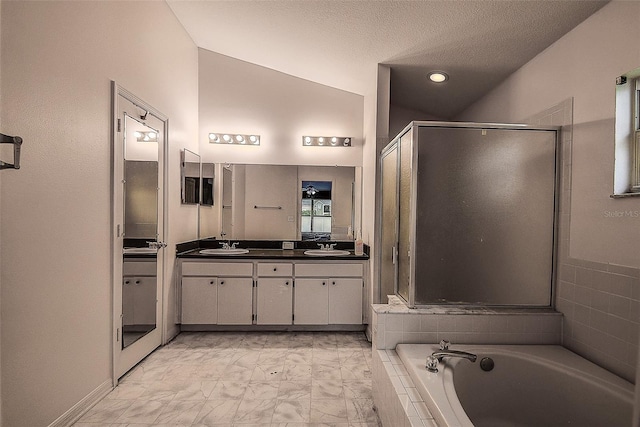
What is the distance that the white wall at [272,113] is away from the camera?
12.1 ft

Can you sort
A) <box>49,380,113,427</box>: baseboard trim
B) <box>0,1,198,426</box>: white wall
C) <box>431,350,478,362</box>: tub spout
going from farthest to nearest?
<box>49,380,113,427</box>: baseboard trim, <box>431,350,478,362</box>: tub spout, <box>0,1,198,426</box>: white wall

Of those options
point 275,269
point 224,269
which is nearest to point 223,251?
point 224,269

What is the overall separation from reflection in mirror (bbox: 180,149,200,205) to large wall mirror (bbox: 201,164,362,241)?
0.84ft

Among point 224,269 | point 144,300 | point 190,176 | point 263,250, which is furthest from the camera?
point 263,250

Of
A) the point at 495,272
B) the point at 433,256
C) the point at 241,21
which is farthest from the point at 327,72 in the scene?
the point at 495,272

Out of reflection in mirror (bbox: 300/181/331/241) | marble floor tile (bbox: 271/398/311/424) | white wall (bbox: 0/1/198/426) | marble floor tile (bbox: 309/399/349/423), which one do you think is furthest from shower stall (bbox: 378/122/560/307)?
white wall (bbox: 0/1/198/426)

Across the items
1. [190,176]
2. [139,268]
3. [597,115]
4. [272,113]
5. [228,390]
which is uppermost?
[272,113]

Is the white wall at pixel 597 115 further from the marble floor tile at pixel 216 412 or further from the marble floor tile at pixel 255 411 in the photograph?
the marble floor tile at pixel 216 412

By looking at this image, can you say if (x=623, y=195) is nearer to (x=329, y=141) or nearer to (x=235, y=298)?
(x=329, y=141)

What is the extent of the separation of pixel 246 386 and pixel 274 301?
3.34 feet

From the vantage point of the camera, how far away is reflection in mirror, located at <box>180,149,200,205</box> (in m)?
3.29

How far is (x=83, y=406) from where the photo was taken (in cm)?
189

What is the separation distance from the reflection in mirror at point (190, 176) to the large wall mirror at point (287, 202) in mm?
256

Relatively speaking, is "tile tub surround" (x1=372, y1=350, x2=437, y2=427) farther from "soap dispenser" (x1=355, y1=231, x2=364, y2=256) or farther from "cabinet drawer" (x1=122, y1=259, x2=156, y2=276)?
"cabinet drawer" (x1=122, y1=259, x2=156, y2=276)
